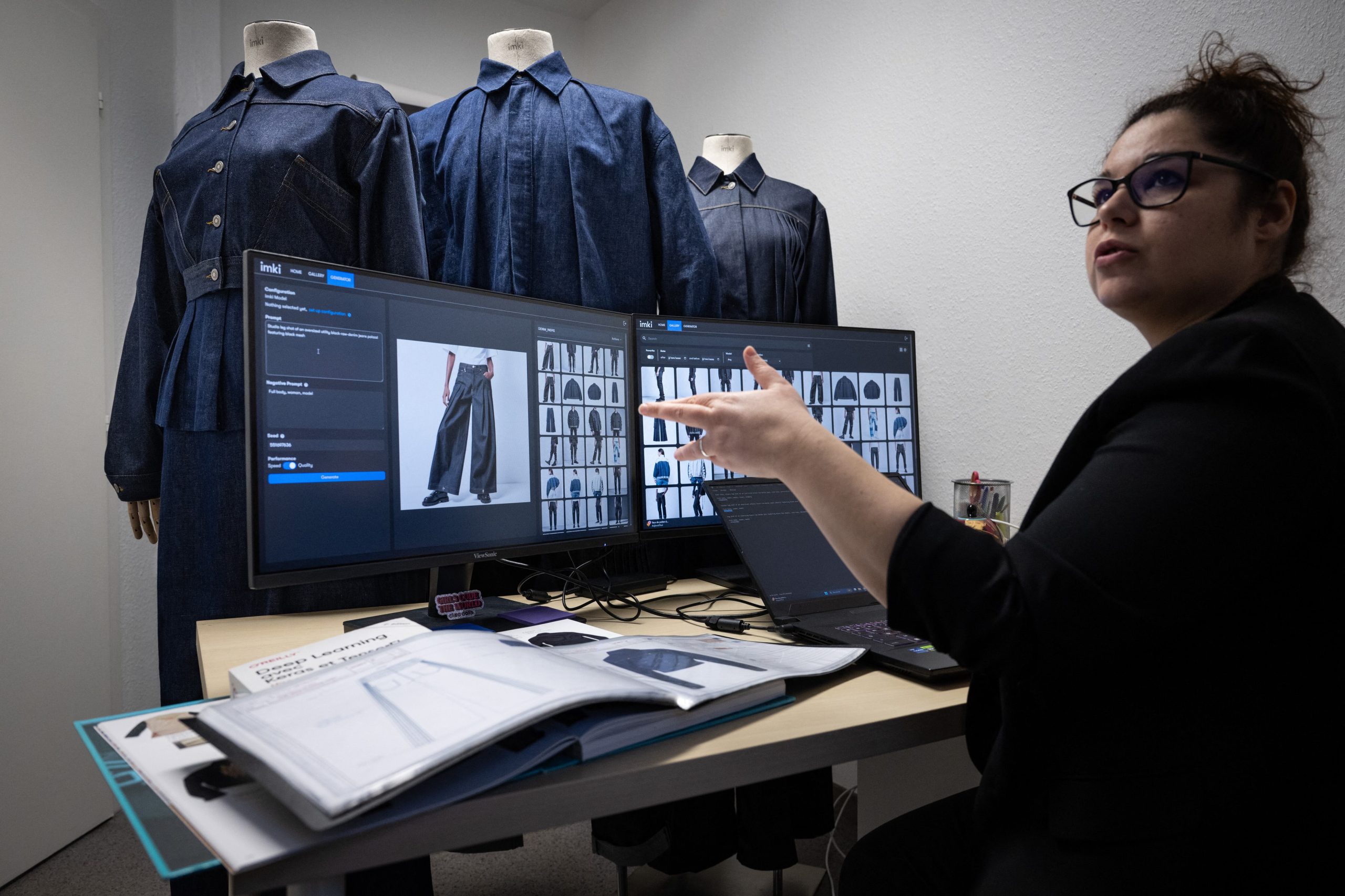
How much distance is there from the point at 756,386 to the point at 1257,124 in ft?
2.74

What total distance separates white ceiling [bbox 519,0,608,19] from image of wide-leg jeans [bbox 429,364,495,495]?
10.4ft

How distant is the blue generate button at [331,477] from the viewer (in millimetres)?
957

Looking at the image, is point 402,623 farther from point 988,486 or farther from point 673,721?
point 988,486

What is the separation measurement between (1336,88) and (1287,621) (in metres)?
1.21

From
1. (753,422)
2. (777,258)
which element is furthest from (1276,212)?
(777,258)

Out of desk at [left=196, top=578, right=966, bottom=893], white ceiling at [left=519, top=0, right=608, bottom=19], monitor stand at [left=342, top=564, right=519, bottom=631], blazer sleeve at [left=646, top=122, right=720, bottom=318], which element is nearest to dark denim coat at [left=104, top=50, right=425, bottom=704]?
monitor stand at [left=342, top=564, right=519, bottom=631]

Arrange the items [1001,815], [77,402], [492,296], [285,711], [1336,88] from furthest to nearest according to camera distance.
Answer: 1. [77,402]
2. [1336,88]
3. [492,296]
4. [1001,815]
5. [285,711]

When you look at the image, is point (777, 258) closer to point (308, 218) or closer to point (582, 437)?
point (582, 437)

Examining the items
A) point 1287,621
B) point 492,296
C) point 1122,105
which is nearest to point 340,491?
point 492,296

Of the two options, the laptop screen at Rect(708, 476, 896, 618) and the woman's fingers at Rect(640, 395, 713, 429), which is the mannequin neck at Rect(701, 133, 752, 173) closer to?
the laptop screen at Rect(708, 476, 896, 618)

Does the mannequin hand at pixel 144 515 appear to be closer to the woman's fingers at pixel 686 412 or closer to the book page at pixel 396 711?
the book page at pixel 396 711

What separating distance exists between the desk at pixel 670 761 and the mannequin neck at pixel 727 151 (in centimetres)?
171

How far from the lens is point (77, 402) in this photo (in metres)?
2.25

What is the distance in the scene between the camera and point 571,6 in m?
3.73
